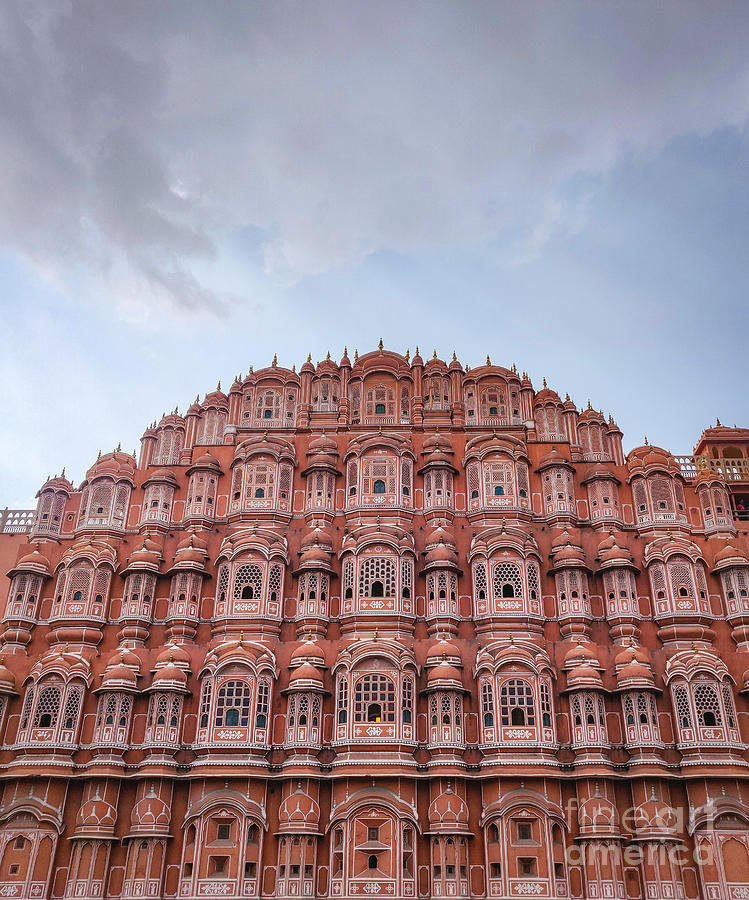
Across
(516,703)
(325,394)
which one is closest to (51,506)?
(325,394)

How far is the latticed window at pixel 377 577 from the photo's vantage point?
41.4m

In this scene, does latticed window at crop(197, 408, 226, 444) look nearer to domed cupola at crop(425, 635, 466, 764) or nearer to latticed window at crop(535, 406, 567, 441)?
latticed window at crop(535, 406, 567, 441)

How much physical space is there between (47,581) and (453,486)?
22023mm

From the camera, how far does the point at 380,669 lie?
3828cm

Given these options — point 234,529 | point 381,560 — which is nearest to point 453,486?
point 381,560

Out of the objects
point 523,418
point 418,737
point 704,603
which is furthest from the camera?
point 523,418

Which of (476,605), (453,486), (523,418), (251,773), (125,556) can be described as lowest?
(251,773)

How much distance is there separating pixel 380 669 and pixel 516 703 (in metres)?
6.30

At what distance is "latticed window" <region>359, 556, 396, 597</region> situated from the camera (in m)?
41.4

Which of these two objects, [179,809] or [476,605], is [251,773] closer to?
[179,809]

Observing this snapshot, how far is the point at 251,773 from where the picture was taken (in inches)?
1425

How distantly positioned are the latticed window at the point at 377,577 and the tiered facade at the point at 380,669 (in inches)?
5.8

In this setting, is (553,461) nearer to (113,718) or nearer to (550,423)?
(550,423)

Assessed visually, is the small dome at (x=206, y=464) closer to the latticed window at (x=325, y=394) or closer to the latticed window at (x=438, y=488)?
the latticed window at (x=325, y=394)
